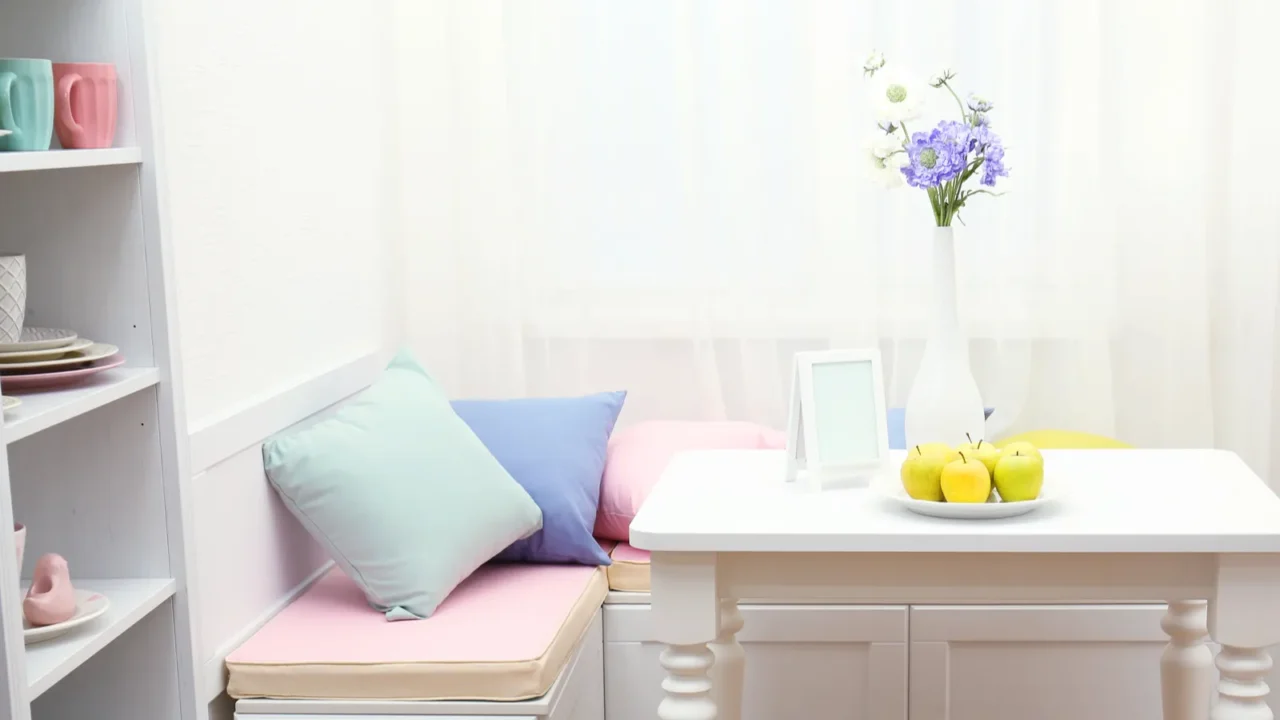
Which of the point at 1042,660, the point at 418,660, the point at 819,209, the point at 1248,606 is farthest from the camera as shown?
the point at 819,209

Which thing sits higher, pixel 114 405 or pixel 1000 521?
pixel 114 405

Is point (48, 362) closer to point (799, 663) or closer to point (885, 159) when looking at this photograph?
point (885, 159)

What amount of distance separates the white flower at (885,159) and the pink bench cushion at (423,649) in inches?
34.6

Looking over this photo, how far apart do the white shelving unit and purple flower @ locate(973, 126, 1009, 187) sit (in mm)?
1181

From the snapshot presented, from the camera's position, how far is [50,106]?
153 cm

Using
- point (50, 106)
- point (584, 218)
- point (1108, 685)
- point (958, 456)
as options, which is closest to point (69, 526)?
point (50, 106)

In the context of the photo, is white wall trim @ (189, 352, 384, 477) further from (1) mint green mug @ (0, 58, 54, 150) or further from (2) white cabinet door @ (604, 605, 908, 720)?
(2) white cabinet door @ (604, 605, 908, 720)

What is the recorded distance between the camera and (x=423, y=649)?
82.0 inches

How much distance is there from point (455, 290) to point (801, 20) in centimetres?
98

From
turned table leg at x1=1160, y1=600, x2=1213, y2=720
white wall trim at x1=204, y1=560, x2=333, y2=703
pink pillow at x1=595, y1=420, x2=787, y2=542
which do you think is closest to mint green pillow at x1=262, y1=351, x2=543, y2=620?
white wall trim at x1=204, y1=560, x2=333, y2=703

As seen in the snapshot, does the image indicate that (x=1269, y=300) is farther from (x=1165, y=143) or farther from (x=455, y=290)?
(x=455, y=290)

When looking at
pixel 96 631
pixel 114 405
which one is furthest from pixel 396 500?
pixel 96 631

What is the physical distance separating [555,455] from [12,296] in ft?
4.07

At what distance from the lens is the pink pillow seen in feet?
8.82
